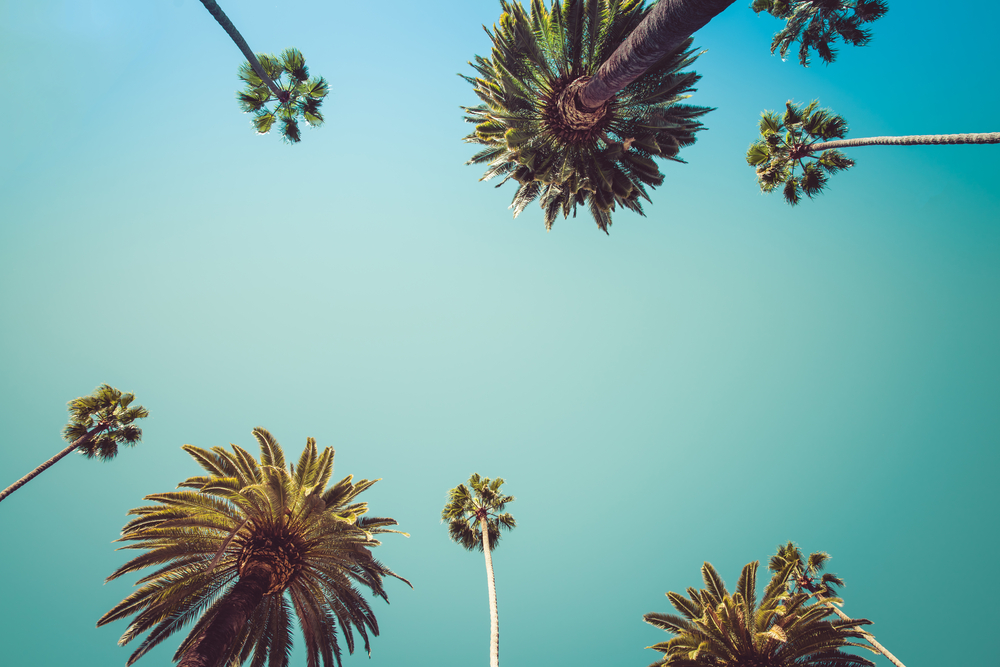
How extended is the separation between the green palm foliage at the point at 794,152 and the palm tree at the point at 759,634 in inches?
527

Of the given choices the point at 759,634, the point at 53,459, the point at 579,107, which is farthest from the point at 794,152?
the point at 53,459

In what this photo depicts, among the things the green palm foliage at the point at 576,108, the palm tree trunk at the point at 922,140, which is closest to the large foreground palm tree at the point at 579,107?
the green palm foliage at the point at 576,108

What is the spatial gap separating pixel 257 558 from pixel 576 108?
45.2ft

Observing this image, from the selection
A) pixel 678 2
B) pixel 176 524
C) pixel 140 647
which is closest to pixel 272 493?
pixel 176 524

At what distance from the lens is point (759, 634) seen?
10086mm

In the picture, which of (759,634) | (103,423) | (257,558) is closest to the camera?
(257,558)

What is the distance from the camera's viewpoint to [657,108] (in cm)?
1109

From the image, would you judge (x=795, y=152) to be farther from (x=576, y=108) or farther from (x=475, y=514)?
(x=475, y=514)

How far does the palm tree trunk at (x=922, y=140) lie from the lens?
8.77 metres

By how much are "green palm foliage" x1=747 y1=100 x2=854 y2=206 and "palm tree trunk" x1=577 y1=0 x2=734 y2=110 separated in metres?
11.0

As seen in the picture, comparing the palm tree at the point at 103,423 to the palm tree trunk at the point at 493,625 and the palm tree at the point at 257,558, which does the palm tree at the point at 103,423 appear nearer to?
the palm tree at the point at 257,558

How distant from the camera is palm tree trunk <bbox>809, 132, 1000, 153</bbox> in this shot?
8766mm

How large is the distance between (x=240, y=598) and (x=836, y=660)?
47.0 feet

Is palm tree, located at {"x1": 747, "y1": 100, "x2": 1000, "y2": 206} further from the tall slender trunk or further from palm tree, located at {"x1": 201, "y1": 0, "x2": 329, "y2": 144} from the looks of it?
the tall slender trunk
